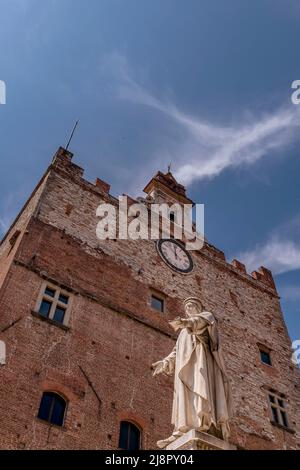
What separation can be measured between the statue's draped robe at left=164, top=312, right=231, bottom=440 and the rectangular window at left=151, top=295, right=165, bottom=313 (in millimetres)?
9624

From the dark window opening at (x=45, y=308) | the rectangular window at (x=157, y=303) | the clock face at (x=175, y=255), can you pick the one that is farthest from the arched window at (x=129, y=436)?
the clock face at (x=175, y=255)

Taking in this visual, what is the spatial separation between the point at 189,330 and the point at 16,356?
6.40 m

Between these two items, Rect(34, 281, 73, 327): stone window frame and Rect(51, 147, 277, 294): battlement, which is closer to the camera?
Rect(34, 281, 73, 327): stone window frame


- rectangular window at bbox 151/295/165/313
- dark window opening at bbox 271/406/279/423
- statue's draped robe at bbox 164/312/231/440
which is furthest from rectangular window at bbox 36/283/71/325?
dark window opening at bbox 271/406/279/423

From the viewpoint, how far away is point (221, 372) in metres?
6.18

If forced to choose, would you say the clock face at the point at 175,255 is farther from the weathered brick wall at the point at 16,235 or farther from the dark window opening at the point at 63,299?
the dark window opening at the point at 63,299

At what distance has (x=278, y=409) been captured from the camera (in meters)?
16.9

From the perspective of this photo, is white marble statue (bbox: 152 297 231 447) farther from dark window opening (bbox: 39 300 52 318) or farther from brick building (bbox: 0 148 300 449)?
dark window opening (bbox: 39 300 52 318)

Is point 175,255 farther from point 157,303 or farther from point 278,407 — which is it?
point 278,407

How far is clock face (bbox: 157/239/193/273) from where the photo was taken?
18578 millimetres

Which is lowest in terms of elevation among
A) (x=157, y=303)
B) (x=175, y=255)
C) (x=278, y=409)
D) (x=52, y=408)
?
(x=52, y=408)

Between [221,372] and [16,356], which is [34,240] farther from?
[221,372]

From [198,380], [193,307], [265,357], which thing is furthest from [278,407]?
[198,380]

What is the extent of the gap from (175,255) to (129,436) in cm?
869
